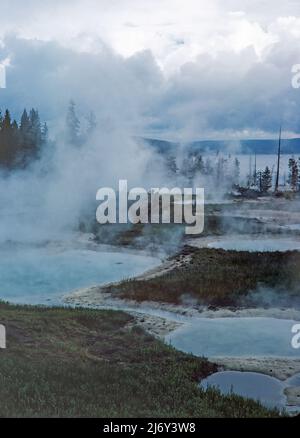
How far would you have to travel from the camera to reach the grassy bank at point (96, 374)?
9.57 meters

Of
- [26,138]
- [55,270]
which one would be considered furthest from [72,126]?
[55,270]

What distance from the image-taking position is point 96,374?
11.4 m

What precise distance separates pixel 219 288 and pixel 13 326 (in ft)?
28.5

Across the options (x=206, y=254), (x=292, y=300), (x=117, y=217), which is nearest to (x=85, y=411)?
(x=292, y=300)

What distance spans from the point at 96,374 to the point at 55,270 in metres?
13.7

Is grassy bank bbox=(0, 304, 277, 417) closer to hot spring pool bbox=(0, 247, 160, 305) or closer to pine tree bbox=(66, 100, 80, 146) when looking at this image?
hot spring pool bbox=(0, 247, 160, 305)

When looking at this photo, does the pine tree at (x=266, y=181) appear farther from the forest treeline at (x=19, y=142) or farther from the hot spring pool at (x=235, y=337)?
the hot spring pool at (x=235, y=337)

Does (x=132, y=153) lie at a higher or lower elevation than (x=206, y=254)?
higher

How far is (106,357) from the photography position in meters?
13.6

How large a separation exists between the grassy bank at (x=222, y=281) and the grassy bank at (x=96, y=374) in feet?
14.3

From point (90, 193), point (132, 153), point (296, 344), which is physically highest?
point (132, 153)

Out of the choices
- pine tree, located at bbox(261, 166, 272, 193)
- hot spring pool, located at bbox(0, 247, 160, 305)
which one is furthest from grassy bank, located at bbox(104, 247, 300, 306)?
pine tree, located at bbox(261, 166, 272, 193)
